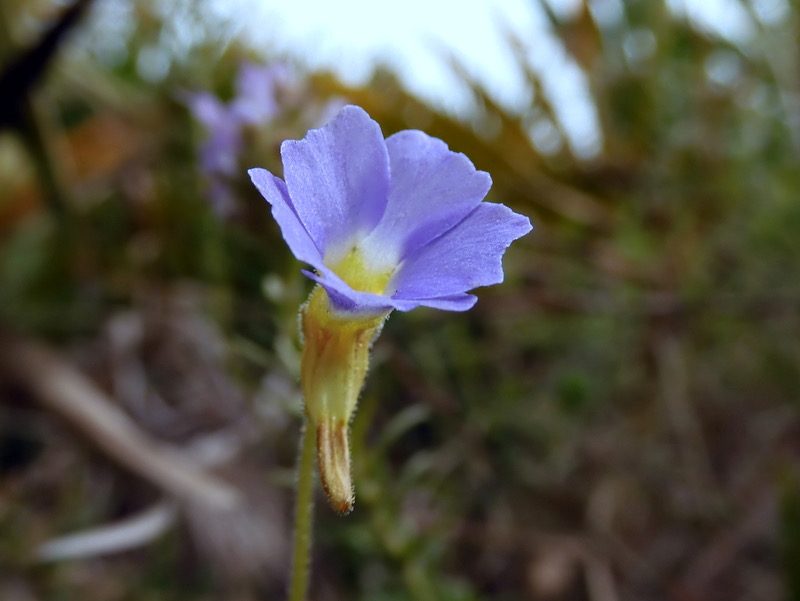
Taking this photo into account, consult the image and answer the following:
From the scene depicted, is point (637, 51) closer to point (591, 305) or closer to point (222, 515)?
point (591, 305)

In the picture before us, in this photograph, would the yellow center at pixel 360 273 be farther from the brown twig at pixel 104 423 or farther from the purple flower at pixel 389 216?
the brown twig at pixel 104 423

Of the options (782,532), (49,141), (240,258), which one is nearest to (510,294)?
(240,258)

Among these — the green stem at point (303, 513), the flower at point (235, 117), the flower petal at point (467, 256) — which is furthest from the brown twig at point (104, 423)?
the flower petal at point (467, 256)

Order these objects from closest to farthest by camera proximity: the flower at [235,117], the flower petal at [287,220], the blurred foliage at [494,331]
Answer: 1. the flower petal at [287,220]
2. the flower at [235,117]
3. the blurred foliage at [494,331]

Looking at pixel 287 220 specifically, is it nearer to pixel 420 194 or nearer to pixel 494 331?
pixel 420 194

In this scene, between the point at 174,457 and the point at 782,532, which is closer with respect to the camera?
the point at 782,532

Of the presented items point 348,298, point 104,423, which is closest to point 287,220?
point 348,298
